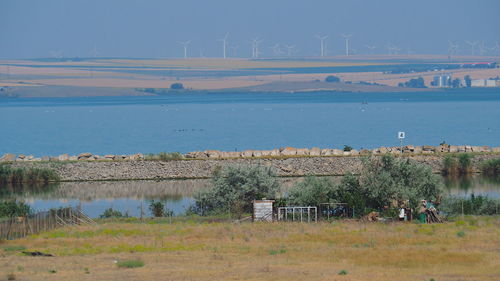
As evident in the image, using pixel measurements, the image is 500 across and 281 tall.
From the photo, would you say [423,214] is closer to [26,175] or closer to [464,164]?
[464,164]

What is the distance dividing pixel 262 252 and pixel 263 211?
6.53m

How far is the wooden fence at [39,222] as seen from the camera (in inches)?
1003

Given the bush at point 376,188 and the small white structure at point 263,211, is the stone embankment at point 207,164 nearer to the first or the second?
the bush at point 376,188

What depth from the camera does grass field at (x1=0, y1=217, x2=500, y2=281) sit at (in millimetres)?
19688

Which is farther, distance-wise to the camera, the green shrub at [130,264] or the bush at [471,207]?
the bush at [471,207]

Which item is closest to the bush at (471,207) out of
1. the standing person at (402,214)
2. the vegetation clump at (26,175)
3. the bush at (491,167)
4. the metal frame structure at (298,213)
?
the standing person at (402,214)

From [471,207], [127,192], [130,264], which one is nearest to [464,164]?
[127,192]

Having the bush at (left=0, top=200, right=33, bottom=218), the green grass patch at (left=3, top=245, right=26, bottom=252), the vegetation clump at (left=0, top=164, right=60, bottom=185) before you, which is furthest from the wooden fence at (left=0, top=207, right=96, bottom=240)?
the vegetation clump at (left=0, top=164, right=60, bottom=185)

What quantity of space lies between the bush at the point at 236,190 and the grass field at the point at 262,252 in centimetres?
411

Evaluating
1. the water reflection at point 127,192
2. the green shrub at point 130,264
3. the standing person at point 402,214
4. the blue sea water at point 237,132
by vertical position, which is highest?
the blue sea water at point 237,132

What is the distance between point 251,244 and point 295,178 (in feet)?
75.5

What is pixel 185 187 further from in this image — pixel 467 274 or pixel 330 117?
pixel 330 117

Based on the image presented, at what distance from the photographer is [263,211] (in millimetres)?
29266

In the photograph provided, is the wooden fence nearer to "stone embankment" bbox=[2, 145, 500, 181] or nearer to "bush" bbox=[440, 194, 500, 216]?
"bush" bbox=[440, 194, 500, 216]
